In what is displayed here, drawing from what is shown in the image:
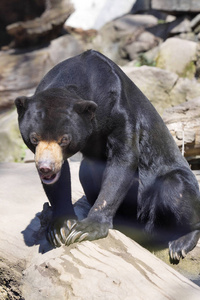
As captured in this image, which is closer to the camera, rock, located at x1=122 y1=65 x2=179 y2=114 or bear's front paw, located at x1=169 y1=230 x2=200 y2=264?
bear's front paw, located at x1=169 y1=230 x2=200 y2=264

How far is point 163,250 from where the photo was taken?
4.16m

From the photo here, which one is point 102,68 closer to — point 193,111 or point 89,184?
point 89,184

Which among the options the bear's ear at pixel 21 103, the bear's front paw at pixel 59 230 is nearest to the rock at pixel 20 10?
the bear's ear at pixel 21 103

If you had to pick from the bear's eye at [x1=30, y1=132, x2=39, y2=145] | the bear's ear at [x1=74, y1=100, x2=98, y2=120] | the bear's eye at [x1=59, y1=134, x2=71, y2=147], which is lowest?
the bear's eye at [x1=59, y1=134, x2=71, y2=147]

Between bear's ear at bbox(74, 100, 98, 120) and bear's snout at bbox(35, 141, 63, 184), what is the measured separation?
1.14 feet

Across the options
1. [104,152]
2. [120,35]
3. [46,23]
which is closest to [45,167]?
[104,152]

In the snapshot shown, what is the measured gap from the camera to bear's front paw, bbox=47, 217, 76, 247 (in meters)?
3.39

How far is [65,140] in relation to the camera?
3160mm

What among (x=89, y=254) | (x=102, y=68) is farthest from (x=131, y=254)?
(x=102, y=68)

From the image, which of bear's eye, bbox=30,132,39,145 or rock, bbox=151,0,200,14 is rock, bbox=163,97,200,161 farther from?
rock, bbox=151,0,200,14

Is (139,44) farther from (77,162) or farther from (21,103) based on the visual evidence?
(21,103)

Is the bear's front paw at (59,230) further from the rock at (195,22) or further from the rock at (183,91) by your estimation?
the rock at (195,22)

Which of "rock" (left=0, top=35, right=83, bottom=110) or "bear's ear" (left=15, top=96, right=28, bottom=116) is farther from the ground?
"bear's ear" (left=15, top=96, right=28, bottom=116)

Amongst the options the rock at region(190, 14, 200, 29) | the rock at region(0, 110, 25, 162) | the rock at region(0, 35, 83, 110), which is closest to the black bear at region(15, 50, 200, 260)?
the rock at region(0, 110, 25, 162)
